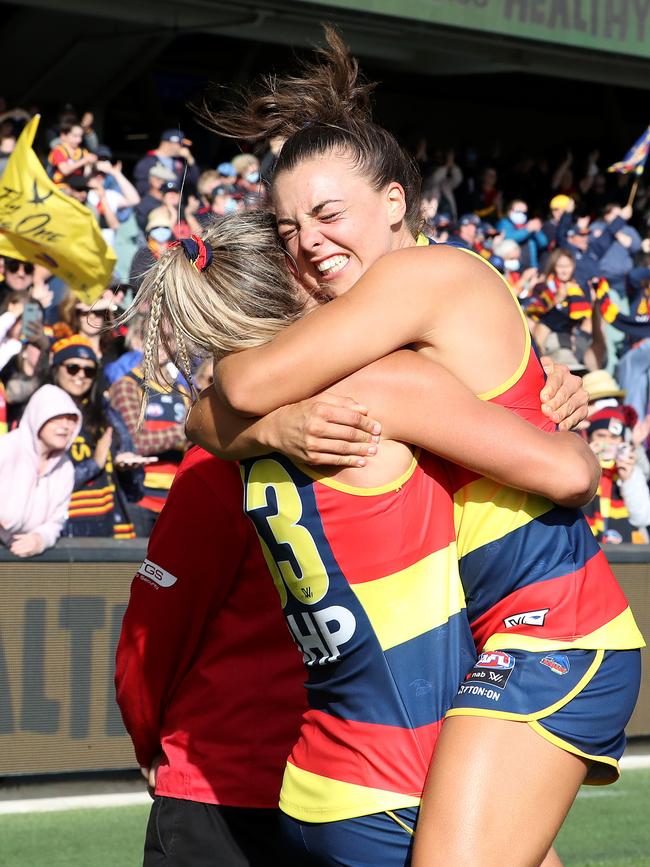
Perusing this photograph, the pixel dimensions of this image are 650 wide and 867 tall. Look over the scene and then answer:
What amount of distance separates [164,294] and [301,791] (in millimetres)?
880

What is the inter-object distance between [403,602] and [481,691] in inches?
7.2

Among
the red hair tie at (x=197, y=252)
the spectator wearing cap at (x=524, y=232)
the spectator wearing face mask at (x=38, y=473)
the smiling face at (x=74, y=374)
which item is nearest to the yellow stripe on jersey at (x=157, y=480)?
the smiling face at (x=74, y=374)

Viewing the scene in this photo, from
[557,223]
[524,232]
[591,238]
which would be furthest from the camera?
[557,223]

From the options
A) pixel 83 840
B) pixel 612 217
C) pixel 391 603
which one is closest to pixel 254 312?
pixel 391 603

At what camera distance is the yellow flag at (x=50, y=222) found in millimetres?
7027

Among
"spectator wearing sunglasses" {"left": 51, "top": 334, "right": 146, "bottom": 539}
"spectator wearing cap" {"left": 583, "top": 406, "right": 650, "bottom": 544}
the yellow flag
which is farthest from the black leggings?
"spectator wearing cap" {"left": 583, "top": 406, "right": 650, "bottom": 544}

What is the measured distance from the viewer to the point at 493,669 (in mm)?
2035

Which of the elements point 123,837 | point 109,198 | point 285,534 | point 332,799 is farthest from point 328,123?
point 109,198

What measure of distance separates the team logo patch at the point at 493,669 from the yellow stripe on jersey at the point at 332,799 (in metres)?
0.21

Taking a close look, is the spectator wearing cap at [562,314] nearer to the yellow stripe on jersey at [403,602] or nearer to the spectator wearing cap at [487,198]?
the spectator wearing cap at [487,198]

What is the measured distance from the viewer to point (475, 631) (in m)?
2.15

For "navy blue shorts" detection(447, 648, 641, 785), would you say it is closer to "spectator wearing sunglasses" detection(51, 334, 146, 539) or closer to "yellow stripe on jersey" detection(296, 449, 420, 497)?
"yellow stripe on jersey" detection(296, 449, 420, 497)

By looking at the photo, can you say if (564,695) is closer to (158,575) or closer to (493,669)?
(493,669)

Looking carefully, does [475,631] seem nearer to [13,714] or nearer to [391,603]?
[391,603]
